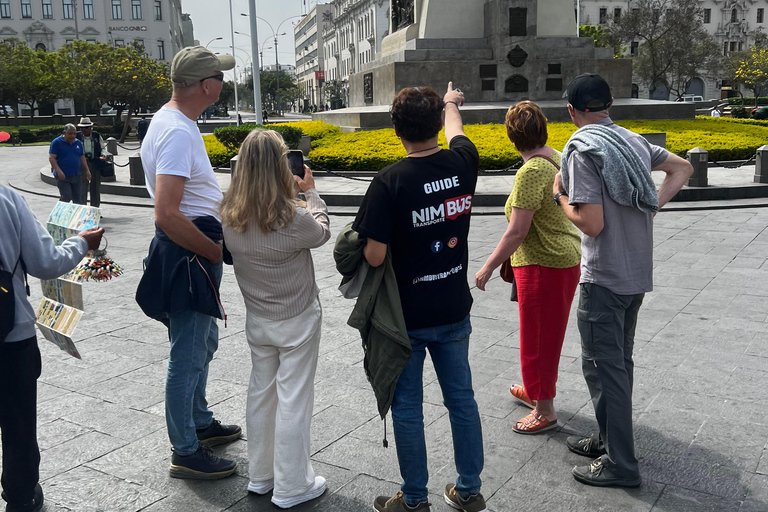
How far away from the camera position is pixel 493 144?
53.1ft

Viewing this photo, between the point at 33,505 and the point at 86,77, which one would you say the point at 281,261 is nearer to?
the point at 33,505

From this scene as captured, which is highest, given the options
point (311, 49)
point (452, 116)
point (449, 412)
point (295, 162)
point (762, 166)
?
point (311, 49)

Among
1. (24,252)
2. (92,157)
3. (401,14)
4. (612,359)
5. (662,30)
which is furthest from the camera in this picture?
(662,30)

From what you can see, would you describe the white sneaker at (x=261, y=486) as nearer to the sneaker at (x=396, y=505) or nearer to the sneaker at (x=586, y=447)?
the sneaker at (x=396, y=505)

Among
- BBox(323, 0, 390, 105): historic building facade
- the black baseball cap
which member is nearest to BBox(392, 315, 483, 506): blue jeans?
the black baseball cap

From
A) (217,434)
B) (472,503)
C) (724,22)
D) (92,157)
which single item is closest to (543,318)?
(472,503)

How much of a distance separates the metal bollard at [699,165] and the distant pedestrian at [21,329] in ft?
38.6

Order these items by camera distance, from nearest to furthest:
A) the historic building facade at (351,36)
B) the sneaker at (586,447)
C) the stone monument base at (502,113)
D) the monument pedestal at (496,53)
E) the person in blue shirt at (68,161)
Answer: the sneaker at (586,447) < the person in blue shirt at (68,161) < the stone monument base at (502,113) < the monument pedestal at (496,53) < the historic building facade at (351,36)

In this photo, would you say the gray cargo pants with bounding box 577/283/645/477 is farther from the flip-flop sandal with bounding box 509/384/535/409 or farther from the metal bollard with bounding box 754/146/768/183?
the metal bollard with bounding box 754/146/768/183

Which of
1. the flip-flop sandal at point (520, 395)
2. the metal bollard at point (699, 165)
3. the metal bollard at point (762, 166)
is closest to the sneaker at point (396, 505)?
the flip-flop sandal at point (520, 395)

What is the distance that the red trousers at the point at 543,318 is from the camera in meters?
3.98

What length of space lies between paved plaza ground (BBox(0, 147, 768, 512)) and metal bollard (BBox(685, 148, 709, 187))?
238 inches

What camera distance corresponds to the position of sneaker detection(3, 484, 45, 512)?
3.13 meters

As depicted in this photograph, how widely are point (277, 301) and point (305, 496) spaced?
2.93 ft
